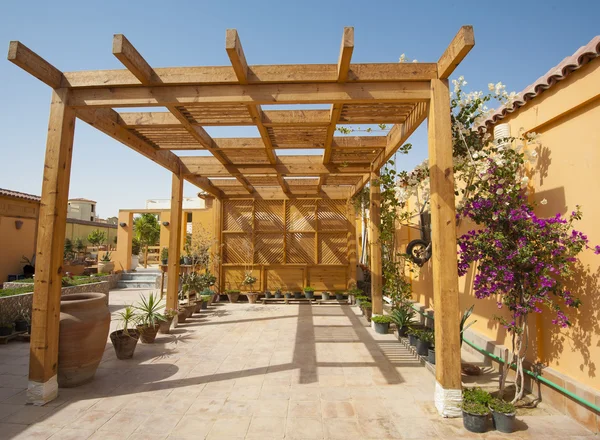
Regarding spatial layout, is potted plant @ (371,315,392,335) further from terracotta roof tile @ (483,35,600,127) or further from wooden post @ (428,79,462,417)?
terracotta roof tile @ (483,35,600,127)

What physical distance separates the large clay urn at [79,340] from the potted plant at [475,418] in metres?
3.69

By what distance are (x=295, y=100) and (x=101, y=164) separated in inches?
257

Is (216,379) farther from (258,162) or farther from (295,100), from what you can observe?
(258,162)

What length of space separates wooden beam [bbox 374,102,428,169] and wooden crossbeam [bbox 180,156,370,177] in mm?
Result: 694

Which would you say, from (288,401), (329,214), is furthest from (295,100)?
(329,214)

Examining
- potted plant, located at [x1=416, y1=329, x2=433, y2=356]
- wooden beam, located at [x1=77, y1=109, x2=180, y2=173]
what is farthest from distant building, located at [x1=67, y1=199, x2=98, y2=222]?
potted plant, located at [x1=416, y1=329, x2=433, y2=356]

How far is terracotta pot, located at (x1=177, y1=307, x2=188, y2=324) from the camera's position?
6.36m

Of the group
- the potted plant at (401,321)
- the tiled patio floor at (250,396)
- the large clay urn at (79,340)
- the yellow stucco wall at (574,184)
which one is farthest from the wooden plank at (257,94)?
the potted plant at (401,321)

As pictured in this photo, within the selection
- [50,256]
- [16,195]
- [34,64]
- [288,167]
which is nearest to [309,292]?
[288,167]

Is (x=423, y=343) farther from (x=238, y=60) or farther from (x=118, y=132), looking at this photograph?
(x=118, y=132)

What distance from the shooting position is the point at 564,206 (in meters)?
3.00

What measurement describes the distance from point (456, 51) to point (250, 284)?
7.67 m

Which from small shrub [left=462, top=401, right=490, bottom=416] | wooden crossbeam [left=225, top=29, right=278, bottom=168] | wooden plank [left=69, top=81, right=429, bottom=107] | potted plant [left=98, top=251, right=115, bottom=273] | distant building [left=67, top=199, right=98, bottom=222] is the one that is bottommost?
small shrub [left=462, top=401, right=490, bottom=416]

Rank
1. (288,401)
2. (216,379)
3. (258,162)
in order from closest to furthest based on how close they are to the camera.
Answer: (288,401) → (216,379) → (258,162)
